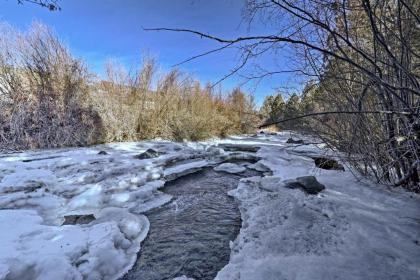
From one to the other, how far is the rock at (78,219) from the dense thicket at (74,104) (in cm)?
435

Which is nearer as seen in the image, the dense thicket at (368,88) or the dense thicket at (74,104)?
the dense thicket at (368,88)

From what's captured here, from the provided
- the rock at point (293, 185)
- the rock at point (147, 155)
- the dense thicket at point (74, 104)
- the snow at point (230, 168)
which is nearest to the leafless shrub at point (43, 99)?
the dense thicket at point (74, 104)

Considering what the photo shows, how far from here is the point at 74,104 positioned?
674 centimetres

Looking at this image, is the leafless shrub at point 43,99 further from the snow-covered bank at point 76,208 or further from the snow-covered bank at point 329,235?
the snow-covered bank at point 329,235

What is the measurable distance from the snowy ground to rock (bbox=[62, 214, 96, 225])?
0.06 m

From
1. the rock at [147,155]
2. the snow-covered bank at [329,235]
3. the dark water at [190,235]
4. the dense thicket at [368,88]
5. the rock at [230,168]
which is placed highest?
the dense thicket at [368,88]

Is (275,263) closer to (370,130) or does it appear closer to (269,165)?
(370,130)

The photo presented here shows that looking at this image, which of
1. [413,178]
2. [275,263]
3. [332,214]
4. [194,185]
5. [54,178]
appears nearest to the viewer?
[275,263]

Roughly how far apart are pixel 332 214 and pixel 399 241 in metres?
0.61

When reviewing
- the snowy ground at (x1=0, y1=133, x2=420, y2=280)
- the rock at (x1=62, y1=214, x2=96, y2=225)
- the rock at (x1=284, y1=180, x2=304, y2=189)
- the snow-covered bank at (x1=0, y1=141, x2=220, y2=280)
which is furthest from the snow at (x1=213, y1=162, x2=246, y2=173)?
the rock at (x1=62, y1=214, x2=96, y2=225)

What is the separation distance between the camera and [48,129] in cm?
620

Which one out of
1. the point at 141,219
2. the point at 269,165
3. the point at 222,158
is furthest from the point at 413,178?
the point at 222,158

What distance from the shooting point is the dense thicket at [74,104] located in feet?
19.8

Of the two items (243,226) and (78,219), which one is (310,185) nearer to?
(243,226)
